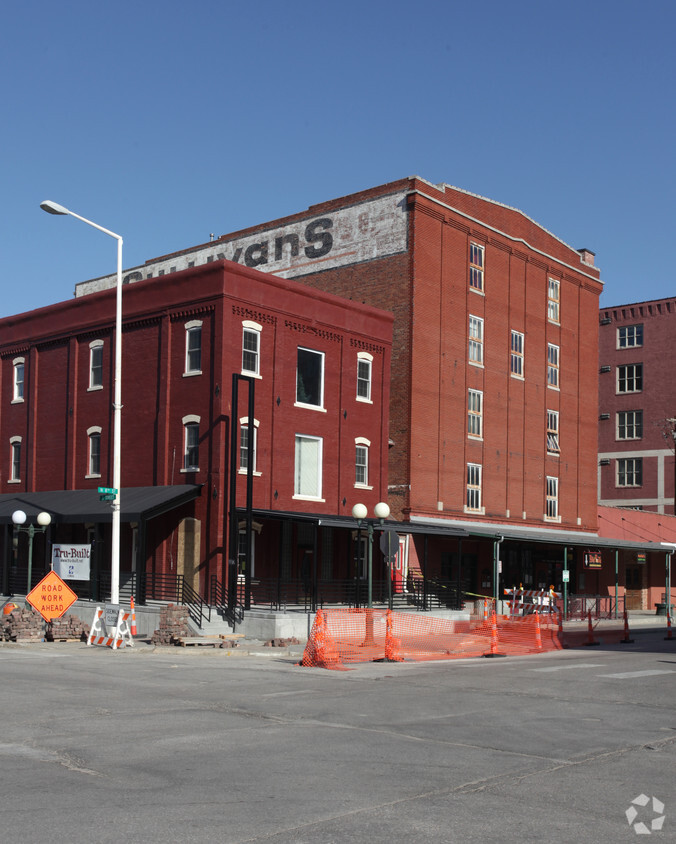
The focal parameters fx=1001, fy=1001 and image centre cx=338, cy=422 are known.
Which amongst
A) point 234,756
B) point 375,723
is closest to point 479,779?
point 234,756

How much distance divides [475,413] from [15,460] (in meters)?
20.1

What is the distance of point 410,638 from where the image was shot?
29156 millimetres

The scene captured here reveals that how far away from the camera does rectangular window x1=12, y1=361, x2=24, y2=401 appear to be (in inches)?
1687

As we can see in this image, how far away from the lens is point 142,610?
102ft

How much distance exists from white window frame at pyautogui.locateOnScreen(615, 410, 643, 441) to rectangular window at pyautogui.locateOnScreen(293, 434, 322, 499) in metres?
38.0

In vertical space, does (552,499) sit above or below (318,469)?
below

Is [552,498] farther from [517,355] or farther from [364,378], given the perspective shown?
[364,378]

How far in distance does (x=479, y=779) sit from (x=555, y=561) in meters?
41.9

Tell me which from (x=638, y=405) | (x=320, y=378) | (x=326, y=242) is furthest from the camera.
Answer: (x=638, y=405)

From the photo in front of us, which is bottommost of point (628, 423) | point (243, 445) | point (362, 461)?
point (362, 461)

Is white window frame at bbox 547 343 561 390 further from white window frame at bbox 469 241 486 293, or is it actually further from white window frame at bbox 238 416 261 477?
white window frame at bbox 238 416 261 477

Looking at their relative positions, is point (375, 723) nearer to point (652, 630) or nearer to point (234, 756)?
point (234, 756)

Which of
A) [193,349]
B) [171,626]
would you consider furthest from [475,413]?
[171,626]

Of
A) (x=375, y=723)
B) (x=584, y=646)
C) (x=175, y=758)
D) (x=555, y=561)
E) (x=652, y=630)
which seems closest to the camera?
(x=175, y=758)
